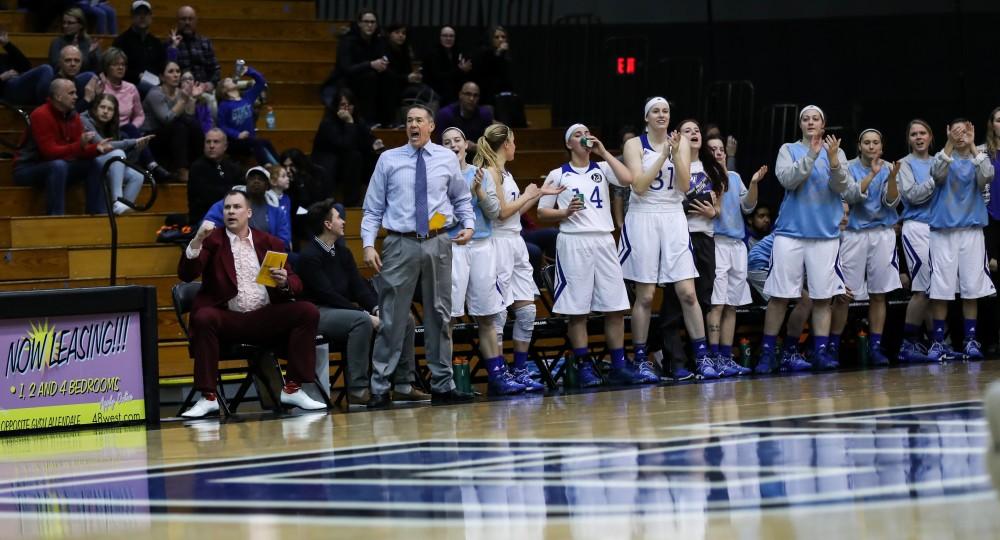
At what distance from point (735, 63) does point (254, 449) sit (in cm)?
1088

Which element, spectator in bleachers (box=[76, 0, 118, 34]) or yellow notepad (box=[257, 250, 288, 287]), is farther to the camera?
spectator in bleachers (box=[76, 0, 118, 34])

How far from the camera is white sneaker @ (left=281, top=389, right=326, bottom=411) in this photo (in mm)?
9172

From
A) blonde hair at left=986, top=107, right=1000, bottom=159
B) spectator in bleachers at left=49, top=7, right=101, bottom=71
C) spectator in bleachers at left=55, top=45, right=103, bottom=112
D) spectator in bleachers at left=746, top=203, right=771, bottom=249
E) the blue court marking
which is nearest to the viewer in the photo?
the blue court marking

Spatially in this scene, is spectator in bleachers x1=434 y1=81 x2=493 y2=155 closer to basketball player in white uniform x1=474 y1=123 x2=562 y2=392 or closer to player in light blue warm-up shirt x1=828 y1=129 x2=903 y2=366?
basketball player in white uniform x1=474 y1=123 x2=562 y2=392

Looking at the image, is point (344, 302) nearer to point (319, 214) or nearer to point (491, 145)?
point (319, 214)

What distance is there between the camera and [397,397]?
31.5 feet

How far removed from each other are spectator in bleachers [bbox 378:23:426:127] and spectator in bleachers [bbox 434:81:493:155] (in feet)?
1.92

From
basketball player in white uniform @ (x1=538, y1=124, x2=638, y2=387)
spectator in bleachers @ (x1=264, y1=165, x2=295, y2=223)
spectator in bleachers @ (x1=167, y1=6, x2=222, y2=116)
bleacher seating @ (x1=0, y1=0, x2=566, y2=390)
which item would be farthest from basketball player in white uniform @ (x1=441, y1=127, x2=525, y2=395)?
spectator in bleachers @ (x1=167, y1=6, x2=222, y2=116)

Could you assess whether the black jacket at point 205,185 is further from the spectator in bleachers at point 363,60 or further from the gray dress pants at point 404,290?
the spectator in bleachers at point 363,60

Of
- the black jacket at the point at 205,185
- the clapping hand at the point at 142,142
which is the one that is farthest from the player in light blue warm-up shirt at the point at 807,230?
the clapping hand at the point at 142,142

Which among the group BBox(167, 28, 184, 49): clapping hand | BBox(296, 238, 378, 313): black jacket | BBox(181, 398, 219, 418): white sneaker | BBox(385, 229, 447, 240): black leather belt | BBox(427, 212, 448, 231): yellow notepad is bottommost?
BBox(181, 398, 219, 418): white sneaker

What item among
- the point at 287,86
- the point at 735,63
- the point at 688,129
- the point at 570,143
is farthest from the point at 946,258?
the point at 287,86

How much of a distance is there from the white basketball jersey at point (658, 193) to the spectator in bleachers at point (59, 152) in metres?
4.24

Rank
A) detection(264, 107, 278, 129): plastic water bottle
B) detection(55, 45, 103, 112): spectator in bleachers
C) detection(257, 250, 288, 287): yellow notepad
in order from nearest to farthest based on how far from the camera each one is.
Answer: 1. detection(257, 250, 288, 287): yellow notepad
2. detection(55, 45, 103, 112): spectator in bleachers
3. detection(264, 107, 278, 129): plastic water bottle
